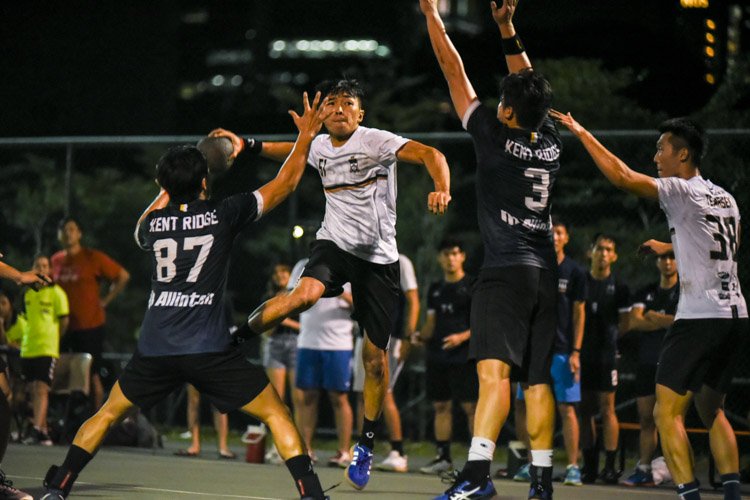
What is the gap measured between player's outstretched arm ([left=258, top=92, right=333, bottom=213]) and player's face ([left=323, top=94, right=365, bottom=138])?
2.89 feet

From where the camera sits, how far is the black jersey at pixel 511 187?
6.38 meters

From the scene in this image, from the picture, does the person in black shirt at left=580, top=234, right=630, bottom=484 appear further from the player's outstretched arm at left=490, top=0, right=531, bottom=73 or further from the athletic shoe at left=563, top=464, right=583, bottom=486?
the player's outstretched arm at left=490, top=0, right=531, bottom=73

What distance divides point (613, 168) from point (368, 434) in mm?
2509

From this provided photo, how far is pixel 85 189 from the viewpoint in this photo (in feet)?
62.0

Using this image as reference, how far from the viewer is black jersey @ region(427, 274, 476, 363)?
10617 millimetres

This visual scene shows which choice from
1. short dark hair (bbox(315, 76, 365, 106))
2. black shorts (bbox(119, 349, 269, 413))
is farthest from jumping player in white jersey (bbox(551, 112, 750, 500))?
black shorts (bbox(119, 349, 269, 413))

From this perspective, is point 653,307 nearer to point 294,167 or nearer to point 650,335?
point 650,335

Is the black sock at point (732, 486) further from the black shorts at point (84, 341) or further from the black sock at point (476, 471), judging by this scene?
the black shorts at point (84, 341)

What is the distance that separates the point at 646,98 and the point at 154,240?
41.9 feet

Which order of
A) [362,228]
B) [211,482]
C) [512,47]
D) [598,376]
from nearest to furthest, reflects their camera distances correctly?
1. [512,47]
2. [362,228]
3. [211,482]
4. [598,376]

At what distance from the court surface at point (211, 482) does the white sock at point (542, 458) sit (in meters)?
1.67

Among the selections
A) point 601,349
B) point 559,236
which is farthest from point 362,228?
point 601,349

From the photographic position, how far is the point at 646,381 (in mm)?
9812

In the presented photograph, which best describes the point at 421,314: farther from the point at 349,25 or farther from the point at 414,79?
the point at 349,25
